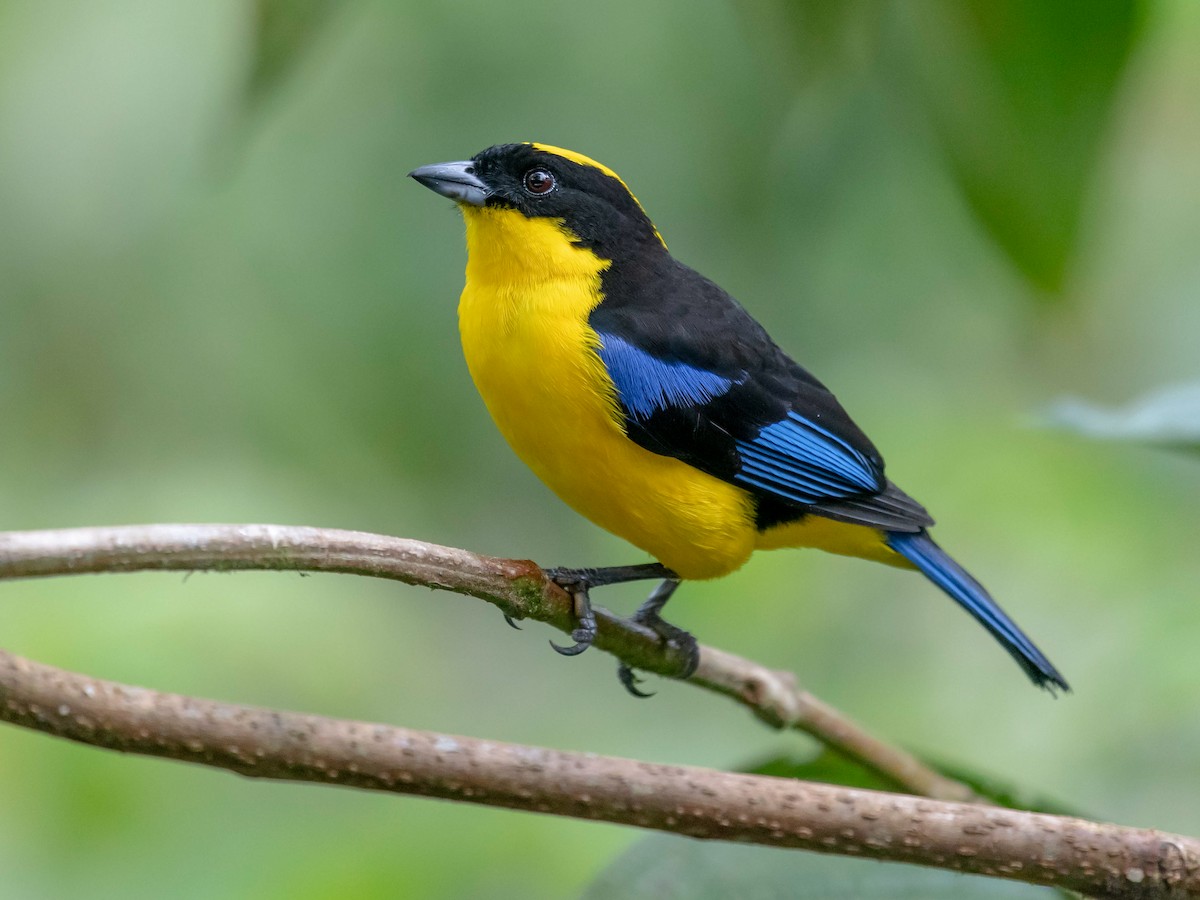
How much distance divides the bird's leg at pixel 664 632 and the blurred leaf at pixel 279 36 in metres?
1.76

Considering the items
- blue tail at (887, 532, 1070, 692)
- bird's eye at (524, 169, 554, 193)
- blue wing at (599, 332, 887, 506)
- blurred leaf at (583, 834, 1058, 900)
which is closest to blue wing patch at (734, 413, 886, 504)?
blue wing at (599, 332, 887, 506)

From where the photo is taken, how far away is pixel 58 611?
3559 millimetres

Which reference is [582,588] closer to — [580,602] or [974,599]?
[580,602]

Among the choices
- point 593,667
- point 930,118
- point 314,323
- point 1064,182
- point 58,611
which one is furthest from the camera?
point 593,667

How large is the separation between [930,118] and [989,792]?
173 centimetres

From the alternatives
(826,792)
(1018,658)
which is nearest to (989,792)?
(1018,658)

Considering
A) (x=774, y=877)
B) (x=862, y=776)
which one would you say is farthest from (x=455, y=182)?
(x=774, y=877)

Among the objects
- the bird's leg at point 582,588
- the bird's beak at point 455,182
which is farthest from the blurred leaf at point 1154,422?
the bird's beak at point 455,182

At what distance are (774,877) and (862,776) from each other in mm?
524

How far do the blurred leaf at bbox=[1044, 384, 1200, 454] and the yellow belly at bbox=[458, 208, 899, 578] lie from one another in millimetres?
907

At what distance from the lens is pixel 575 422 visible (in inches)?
132

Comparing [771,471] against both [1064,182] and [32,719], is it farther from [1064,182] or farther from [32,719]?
[32,719]

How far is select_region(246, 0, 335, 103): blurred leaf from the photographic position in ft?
5.69

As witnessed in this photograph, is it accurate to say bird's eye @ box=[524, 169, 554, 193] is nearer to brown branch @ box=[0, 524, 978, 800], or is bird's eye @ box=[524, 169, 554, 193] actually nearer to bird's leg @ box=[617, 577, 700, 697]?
bird's leg @ box=[617, 577, 700, 697]
